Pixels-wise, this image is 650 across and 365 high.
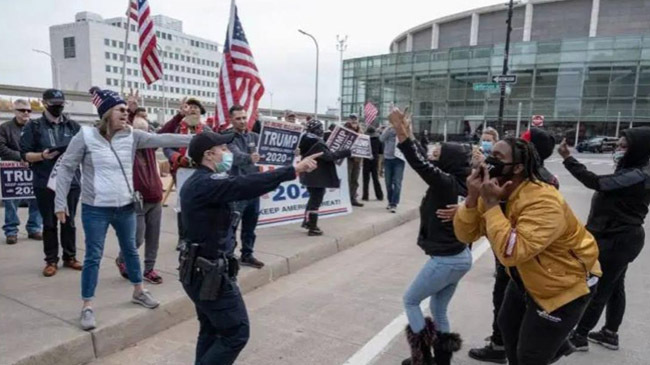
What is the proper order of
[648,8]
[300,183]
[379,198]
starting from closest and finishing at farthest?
[300,183] < [379,198] < [648,8]

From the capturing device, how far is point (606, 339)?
385 centimetres

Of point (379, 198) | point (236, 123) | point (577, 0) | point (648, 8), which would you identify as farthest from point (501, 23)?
point (236, 123)

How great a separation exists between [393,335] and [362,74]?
59.6m

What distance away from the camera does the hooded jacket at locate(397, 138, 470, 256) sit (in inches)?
123

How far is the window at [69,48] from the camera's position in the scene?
94188 mm

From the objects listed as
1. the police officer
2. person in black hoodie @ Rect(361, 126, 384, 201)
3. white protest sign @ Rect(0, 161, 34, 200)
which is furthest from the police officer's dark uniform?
person in black hoodie @ Rect(361, 126, 384, 201)

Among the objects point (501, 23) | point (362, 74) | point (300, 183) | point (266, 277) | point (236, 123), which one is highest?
point (501, 23)

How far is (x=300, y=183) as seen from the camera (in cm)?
770

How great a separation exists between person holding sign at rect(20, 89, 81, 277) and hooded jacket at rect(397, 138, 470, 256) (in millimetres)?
3850

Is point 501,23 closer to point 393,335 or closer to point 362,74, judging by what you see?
point 362,74

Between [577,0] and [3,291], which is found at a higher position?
[577,0]

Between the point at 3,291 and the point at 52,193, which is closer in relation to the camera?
the point at 3,291

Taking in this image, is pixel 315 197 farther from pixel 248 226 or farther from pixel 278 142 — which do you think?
pixel 248 226

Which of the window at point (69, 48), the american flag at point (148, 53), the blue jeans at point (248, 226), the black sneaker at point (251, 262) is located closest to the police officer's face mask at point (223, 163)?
the blue jeans at point (248, 226)
